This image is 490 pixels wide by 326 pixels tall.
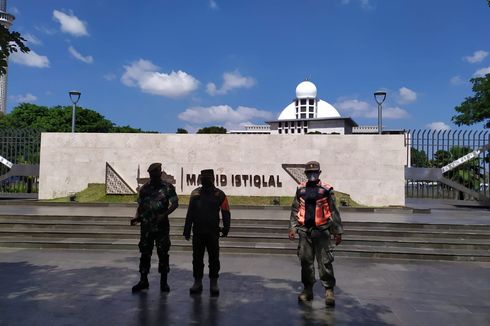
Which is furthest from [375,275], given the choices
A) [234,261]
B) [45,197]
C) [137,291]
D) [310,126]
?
[310,126]

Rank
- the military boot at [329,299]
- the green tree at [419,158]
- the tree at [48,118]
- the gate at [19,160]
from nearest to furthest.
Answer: the military boot at [329,299], the green tree at [419,158], the gate at [19,160], the tree at [48,118]

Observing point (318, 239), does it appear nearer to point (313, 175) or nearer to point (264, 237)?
point (313, 175)

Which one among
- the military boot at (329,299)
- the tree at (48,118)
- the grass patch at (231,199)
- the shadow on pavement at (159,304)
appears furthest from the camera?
the tree at (48,118)

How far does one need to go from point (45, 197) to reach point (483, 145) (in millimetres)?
19300

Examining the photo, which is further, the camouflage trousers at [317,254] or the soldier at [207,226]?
the soldier at [207,226]

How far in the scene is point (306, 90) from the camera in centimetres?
10775

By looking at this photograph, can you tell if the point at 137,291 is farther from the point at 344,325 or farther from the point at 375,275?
the point at 375,275

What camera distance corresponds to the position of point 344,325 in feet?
14.6

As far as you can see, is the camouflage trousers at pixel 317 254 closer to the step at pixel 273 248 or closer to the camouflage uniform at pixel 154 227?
the camouflage uniform at pixel 154 227

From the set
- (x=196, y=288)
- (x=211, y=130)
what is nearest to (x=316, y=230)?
(x=196, y=288)

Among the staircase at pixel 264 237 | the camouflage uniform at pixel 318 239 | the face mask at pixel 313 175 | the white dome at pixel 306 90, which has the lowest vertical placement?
the staircase at pixel 264 237

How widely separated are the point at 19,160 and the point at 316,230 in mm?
19882

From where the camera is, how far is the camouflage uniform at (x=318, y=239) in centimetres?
520

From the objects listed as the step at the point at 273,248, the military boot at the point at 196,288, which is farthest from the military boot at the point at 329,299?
the step at the point at 273,248
